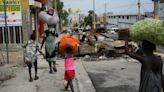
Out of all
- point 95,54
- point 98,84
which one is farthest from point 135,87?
point 95,54

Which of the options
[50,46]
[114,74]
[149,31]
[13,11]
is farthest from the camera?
[13,11]

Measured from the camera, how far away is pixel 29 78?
42.4 ft

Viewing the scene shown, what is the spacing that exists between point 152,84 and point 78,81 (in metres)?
6.83

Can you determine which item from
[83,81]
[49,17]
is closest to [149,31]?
[83,81]

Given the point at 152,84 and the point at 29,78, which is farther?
the point at 29,78

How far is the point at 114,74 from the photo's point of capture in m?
14.5

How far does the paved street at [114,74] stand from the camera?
11.9 metres

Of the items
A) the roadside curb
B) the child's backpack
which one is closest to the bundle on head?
the roadside curb

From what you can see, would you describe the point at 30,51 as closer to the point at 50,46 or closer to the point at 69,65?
the point at 50,46

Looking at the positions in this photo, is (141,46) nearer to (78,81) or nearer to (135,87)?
(135,87)

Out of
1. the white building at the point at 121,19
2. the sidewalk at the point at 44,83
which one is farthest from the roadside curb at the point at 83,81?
the white building at the point at 121,19

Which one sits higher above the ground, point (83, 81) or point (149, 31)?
point (149, 31)

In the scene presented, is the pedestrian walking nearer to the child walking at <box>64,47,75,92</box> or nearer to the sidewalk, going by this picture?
the sidewalk

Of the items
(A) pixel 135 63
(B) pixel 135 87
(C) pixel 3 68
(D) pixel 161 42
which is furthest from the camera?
(A) pixel 135 63
